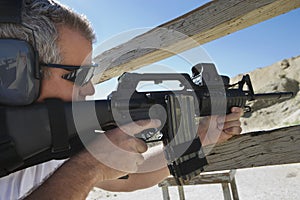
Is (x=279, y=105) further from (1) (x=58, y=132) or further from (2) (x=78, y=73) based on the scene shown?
(1) (x=58, y=132)

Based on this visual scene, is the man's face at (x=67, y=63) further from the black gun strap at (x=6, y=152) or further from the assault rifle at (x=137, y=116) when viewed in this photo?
the black gun strap at (x=6, y=152)

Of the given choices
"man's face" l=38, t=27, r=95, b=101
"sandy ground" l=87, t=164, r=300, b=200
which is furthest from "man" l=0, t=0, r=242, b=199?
"sandy ground" l=87, t=164, r=300, b=200

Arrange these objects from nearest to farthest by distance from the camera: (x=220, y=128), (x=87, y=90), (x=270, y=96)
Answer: (x=87, y=90) < (x=220, y=128) < (x=270, y=96)

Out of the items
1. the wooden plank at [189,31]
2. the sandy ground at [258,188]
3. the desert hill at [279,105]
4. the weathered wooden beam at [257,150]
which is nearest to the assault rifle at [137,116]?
the weathered wooden beam at [257,150]

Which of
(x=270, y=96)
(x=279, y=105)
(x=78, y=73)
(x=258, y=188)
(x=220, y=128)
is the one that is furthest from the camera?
(x=279, y=105)

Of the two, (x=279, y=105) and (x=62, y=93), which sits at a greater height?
(x=279, y=105)

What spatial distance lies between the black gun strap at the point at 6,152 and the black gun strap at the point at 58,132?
0.42 feet

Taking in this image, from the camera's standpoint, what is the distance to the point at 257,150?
1495mm

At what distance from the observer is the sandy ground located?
7004 mm

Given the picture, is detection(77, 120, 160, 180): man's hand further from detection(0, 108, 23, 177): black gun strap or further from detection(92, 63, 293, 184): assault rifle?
detection(0, 108, 23, 177): black gun strap

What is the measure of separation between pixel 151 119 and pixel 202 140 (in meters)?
0.37

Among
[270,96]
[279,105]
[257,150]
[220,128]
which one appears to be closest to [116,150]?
[220,128]

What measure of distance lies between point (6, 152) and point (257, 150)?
1072 mm

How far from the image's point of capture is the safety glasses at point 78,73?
4.12 feet
